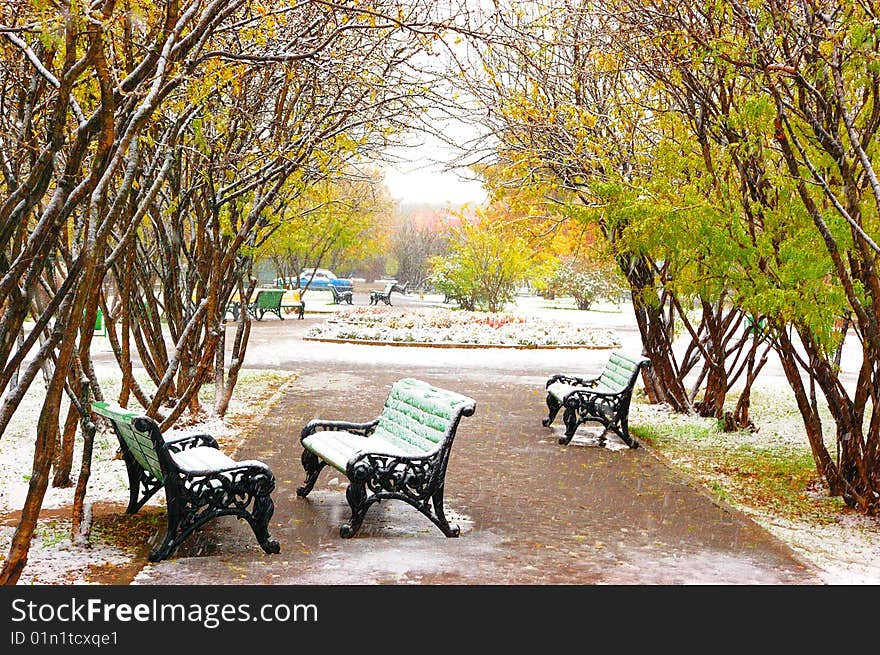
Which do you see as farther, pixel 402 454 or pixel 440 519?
pixel 402 454

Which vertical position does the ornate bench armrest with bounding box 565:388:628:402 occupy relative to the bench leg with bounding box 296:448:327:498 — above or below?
above

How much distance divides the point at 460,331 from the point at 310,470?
53.5 feet

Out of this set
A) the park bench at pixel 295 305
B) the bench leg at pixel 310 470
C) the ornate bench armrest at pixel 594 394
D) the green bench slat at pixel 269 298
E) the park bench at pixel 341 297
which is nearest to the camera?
the bench leg at pixel 310 470

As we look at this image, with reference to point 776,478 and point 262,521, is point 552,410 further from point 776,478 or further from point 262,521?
point 262,521

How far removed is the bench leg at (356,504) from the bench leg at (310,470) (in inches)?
43.6

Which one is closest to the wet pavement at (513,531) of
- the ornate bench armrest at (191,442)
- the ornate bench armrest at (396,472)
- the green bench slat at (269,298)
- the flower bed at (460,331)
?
the ornate bench armrest at (396,472)

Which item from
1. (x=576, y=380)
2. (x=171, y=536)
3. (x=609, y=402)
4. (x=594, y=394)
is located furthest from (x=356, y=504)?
(x=576, y=380)

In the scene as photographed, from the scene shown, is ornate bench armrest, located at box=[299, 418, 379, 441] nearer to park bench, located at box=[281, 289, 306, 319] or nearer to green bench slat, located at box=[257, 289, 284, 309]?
green bench slat, located at box=[257, 289, 284, 309]

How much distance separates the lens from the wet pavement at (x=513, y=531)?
5.36 m

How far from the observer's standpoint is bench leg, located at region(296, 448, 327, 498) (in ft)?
23.6

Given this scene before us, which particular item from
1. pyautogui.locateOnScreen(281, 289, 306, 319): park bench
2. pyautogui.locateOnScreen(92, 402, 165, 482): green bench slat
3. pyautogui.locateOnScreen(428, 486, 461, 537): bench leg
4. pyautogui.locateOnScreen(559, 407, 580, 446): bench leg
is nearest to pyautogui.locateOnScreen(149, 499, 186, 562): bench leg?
pyautogui.locateOnScreen(92, 402, 165, 482): green bench slat

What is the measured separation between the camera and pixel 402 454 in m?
6.46

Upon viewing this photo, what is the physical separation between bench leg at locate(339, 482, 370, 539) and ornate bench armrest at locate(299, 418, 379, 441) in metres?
1.39

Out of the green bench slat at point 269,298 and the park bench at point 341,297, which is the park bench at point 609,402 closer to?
the green bench slat at point 269,298
